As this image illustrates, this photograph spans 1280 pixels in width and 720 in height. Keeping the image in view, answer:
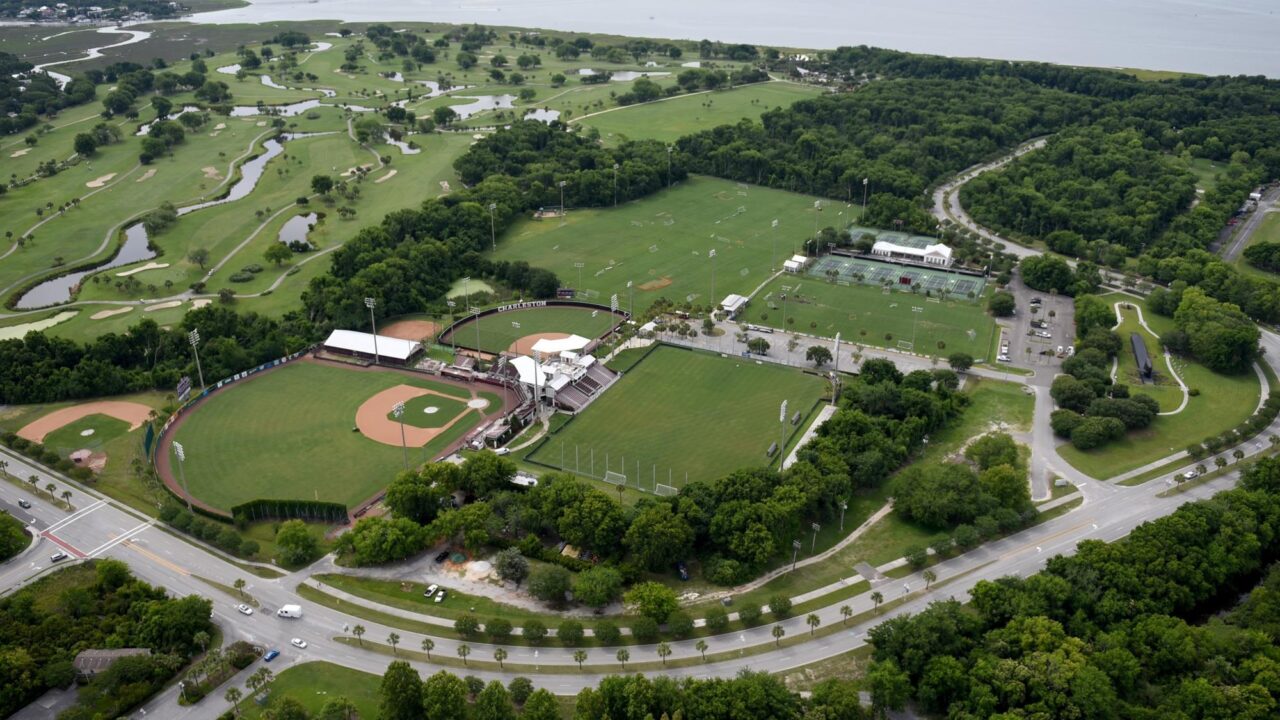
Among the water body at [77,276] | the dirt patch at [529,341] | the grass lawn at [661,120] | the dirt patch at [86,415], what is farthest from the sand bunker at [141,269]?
the grass lawn at [661,120]

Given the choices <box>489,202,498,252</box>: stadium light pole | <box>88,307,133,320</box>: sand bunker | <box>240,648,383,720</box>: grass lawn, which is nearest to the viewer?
<box>240,648,383,720</box>: grass lawn

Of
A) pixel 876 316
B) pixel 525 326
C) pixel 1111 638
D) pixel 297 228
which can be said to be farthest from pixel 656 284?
pixel 1111 638

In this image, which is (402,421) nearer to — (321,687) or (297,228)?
(321,687)

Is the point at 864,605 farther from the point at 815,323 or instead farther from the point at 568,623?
the point at 815,323

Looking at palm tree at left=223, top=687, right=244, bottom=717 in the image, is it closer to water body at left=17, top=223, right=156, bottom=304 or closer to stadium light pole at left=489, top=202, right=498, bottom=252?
water body at left=17, top=223, right=156, bottom=304

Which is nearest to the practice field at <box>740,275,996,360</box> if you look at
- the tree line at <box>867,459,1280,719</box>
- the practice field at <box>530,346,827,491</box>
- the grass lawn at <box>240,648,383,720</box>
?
the practice field at <box>530,346,827,491</box>
